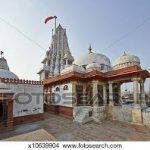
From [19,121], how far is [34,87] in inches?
130

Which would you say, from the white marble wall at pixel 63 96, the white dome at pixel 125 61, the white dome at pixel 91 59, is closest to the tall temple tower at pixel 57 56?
the white dome at pixel 91 59

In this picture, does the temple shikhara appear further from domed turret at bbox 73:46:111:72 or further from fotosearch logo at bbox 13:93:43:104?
fotosearch logo at bbox 13:93:43:104

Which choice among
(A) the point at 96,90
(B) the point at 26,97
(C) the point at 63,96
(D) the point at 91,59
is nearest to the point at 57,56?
(D) the point at 91,59

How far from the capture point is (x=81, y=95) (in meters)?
17.8

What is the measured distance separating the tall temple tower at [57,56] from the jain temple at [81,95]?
6557 millimetres

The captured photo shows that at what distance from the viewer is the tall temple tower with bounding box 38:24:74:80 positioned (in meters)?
28.3

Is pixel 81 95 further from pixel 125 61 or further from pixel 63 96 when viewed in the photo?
pixel 125 61

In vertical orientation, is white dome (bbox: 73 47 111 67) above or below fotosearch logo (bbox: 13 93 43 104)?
above

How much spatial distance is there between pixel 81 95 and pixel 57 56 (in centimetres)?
1467

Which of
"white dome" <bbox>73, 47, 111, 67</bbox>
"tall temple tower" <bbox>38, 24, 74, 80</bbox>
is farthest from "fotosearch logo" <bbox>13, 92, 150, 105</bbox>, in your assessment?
"tall temple tower" <bbox>38, 24, 74, 80</bbox>

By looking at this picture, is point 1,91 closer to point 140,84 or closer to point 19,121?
point 19,121

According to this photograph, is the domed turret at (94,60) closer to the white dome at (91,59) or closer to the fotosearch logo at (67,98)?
the white dome at (91,59)

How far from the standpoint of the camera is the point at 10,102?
37.8 ft

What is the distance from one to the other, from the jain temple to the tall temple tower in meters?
6.56
